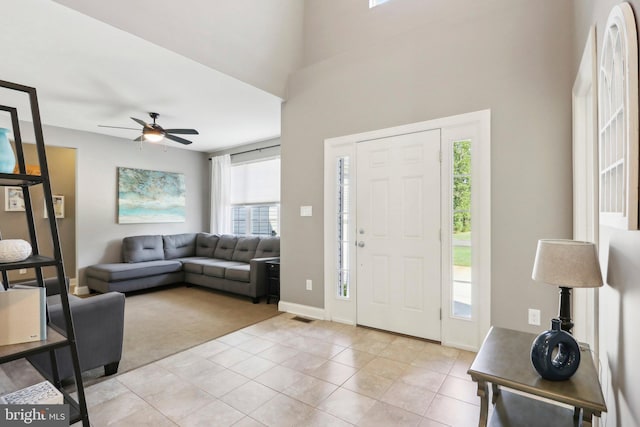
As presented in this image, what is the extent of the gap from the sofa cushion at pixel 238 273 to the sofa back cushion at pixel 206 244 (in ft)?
4.70

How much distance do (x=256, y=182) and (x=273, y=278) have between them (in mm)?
2391

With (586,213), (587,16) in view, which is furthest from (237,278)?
(587,16)

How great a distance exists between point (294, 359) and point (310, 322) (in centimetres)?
95

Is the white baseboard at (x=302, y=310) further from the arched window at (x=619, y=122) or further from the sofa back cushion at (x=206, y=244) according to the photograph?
the arched window at (x=619, y=122)

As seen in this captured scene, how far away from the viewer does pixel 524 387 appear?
1305 mm

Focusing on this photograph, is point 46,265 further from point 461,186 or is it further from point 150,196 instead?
point 150,196

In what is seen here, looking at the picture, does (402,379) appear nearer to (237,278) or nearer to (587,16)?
(587,16)

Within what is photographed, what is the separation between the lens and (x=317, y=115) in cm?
384

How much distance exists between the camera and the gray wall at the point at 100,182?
203 inches

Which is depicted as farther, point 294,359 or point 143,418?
point 294,359

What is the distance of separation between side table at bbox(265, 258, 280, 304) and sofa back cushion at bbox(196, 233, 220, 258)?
78.8 inches

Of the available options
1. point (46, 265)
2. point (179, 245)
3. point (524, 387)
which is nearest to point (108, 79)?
point (46, 265)

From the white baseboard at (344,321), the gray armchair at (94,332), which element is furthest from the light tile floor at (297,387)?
the white baseboard at (344,321)

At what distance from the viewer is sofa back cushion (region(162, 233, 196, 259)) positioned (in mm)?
5969
